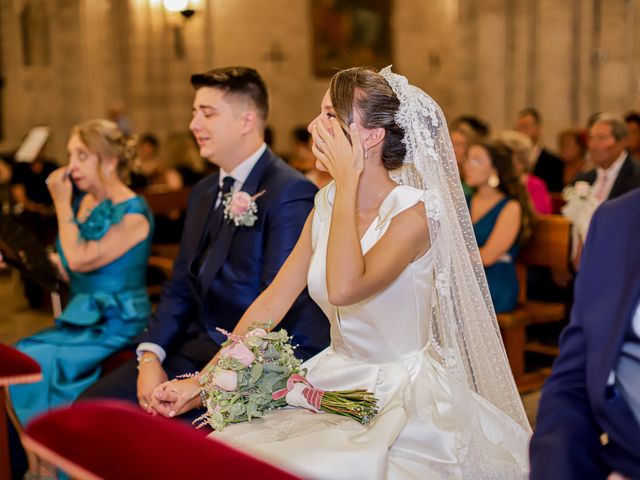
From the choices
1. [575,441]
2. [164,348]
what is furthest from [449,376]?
[164,348]

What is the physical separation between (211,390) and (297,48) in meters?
12.7

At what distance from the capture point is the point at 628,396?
194 centimetres

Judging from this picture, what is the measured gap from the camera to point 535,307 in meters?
6.33

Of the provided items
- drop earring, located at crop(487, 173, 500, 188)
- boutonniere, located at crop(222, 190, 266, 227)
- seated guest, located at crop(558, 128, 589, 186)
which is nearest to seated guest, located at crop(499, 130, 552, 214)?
drop earring, located at crop(487, 173, 500, 188)

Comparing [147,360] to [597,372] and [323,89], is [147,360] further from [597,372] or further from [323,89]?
[323,89]

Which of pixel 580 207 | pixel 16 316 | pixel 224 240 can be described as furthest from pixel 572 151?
pixel 224 240

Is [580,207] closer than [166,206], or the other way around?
[580,207]

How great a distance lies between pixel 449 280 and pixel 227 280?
1123 millimetres

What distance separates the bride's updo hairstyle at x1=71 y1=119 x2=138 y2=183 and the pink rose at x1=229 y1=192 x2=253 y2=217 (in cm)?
133

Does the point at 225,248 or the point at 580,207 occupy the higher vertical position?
the point at 225,248

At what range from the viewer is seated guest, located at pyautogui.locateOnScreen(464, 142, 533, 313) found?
5.95m

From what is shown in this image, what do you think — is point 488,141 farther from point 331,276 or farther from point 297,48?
point 297,48

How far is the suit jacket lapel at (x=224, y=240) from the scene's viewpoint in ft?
12.6

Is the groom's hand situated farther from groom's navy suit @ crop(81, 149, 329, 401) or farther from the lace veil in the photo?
the lace veil
